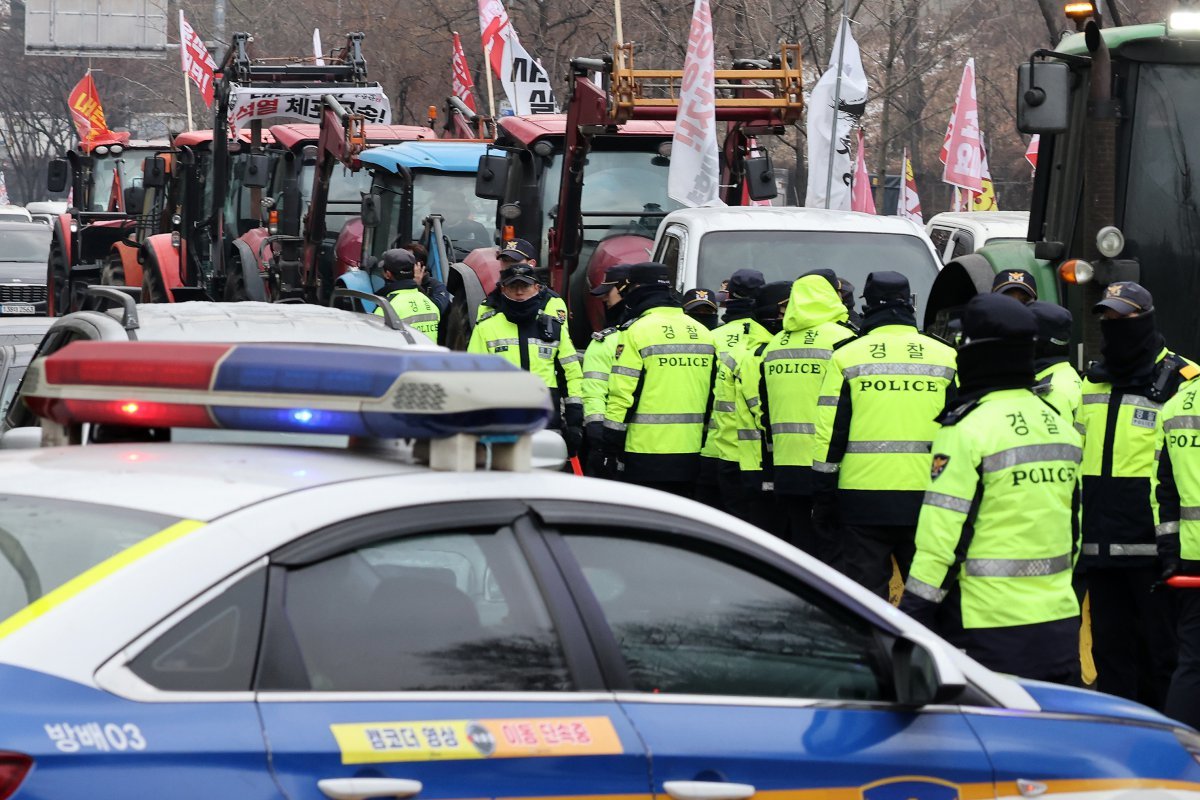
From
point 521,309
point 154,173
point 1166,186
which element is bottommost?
point 521,309

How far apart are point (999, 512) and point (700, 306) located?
17.1 ft

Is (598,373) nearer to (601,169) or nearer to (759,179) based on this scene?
(601,169)

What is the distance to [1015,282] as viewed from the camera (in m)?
8.71

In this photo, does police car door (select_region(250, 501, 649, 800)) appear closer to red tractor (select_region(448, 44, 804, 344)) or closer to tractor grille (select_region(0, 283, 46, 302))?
red tractor (select_region(448, 44, 804, 344))

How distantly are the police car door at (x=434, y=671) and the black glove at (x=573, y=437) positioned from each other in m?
7.38

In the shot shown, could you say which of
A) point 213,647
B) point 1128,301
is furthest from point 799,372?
point 213,647

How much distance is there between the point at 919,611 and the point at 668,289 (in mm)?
4533

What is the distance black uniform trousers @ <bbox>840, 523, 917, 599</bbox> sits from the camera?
26.8 feet

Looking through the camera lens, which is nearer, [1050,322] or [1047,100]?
[1050,322]

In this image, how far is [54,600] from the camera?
3273mm

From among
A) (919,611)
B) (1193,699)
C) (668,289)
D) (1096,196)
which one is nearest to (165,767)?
(919,611)

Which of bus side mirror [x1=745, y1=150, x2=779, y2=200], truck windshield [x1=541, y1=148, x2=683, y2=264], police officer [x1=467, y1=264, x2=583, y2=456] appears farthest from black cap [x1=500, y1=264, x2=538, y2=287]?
bus side mirror [x1=745, y1=150, x2=779, y2=200]

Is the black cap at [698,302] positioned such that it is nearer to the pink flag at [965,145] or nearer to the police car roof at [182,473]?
the police car roof at [182,473]

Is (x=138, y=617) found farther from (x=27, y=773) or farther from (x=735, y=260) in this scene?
(x=735, y=260)
